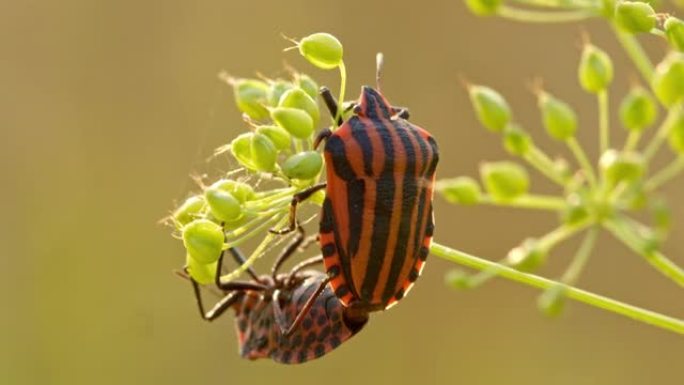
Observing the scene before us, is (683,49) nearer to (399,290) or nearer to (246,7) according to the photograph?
(399,290)

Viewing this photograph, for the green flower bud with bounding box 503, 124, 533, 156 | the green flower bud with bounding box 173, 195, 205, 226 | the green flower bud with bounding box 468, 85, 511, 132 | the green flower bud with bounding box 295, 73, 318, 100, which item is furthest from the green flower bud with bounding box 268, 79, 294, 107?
the green flower bud with bounding box 503, 124, 533, 156

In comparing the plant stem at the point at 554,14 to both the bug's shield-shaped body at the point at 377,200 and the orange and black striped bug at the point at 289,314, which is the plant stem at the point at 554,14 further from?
the orange and black striped bug at the point at 289,314

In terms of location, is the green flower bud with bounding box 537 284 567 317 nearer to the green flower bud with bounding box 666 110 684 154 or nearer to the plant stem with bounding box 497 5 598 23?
the green flower bud with bounding box 666 110 684 154

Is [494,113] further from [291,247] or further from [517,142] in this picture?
[291,247]

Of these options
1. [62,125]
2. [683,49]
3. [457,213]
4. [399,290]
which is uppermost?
[683,49]

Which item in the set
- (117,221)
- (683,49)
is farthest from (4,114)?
(683,49)

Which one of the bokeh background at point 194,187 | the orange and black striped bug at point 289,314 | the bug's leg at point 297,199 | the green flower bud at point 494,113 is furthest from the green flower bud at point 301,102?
the bokeh background at point 194,187

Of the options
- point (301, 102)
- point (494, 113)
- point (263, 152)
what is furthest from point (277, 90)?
point (494, 113)
